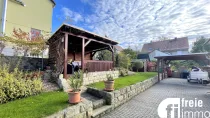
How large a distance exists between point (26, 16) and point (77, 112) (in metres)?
11.1

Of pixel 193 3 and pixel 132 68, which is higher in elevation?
pixel 193 3

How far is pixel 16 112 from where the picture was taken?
284cm

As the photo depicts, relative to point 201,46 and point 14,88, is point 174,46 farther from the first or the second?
point 14,88

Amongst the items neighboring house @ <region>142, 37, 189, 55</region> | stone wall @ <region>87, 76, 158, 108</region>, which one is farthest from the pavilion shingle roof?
stone wall @ <region>87, 76, 158, 108</region>

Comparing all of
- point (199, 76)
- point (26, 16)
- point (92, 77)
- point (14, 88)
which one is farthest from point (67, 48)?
point (199, 76)

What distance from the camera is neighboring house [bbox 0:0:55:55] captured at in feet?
29.4

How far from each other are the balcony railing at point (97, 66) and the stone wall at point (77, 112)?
3885mm

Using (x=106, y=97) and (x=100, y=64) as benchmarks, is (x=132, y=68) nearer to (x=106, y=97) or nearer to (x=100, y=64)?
(x=100, y=64)

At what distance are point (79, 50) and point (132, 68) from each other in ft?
29.3

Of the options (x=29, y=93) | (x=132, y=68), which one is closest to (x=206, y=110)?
(x=29, y=93)

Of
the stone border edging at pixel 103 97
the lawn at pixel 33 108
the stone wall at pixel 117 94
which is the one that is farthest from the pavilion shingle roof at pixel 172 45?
the lawn at pixel 33 108

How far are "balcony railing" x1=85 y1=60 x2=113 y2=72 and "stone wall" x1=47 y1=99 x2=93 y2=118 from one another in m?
3.88

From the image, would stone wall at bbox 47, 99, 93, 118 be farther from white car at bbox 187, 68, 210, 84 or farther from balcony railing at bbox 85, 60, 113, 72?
white car at bbox 187, 68, 210, 84

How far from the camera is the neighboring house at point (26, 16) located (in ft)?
29.4
